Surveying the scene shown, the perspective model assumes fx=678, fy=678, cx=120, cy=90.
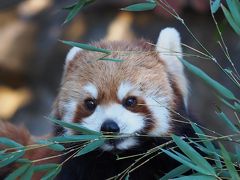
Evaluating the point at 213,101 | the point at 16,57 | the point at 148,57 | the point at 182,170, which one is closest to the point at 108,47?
the point at 148,57

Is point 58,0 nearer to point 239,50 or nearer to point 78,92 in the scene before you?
point 239,50

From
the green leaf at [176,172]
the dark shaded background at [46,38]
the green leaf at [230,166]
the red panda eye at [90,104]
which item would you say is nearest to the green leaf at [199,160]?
the green leaf at [230,166]

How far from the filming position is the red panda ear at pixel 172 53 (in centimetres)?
339

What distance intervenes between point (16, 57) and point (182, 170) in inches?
180

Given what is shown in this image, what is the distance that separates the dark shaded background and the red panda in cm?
321

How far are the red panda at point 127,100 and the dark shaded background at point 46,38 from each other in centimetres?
321

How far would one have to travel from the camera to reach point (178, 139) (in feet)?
8.35

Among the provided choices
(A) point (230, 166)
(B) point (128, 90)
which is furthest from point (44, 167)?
(A) point (230, 166)

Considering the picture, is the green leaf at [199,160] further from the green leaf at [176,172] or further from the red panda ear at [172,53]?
the red panda ear at [172,53]

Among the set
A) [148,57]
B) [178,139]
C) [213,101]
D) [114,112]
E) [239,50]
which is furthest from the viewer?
[213,101]

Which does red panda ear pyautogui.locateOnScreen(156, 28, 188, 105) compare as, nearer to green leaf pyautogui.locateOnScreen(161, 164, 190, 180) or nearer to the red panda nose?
the red panda nose

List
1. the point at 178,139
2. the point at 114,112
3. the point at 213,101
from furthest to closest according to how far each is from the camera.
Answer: the point at 213,101 < the point at 114,112 < the point at 178,139

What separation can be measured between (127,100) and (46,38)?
3.90 m

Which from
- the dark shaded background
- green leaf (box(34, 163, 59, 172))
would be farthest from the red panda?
the dark shaded background
